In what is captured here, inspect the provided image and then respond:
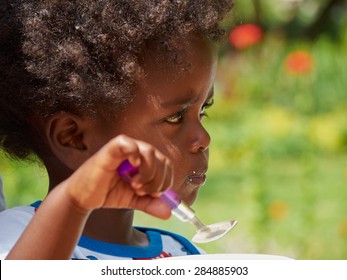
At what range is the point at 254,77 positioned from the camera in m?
3.13

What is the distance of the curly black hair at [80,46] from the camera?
125 centimetres

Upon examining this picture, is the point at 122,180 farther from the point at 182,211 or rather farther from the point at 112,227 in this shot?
the point at 112,227

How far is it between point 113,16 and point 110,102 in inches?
→ 5.2

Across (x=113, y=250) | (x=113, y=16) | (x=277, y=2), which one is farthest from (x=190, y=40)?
(x=277, y=2)

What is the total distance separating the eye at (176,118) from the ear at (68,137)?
5.2 inches

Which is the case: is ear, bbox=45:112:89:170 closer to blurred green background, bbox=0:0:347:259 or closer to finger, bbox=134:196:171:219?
finger, bbox=134:196:171:219

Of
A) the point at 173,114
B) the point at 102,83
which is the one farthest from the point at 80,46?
the point at 173,114

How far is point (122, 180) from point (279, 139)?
2.09m

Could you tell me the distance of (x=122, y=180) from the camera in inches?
36.5

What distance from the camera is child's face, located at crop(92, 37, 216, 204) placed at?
4.19 feet

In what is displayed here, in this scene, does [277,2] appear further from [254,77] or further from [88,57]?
[88,57]

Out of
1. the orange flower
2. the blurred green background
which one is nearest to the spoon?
the blurred green background

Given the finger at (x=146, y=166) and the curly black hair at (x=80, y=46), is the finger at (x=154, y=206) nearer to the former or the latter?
the finger at (x=146, y=166)

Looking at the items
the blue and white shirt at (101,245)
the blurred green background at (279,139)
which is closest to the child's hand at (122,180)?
the blue and white shirt at (101,245)
